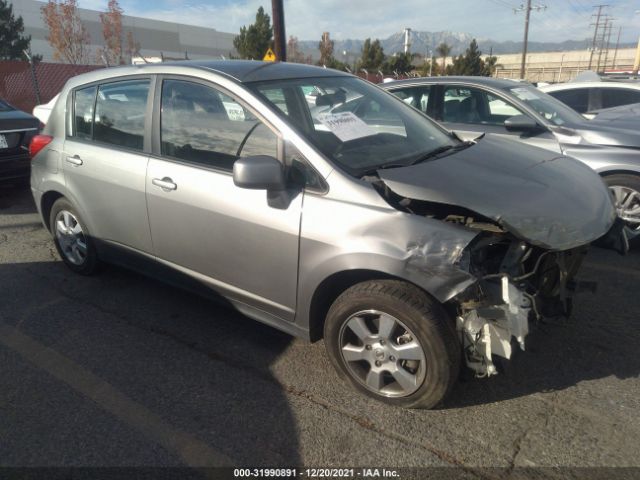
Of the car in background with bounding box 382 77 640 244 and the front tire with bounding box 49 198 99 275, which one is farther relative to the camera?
the car in background with bounding box 382 77 640 244

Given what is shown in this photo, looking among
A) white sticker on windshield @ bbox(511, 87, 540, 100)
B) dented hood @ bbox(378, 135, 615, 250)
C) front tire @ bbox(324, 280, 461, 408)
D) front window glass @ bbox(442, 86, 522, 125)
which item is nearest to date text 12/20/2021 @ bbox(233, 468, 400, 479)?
front tire @ bbox(324, 280, 461, 408)

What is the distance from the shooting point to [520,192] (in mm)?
2531

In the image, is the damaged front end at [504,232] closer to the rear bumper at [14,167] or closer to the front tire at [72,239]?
the front tire at [72,239]

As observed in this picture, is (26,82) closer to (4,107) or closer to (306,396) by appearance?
(4,107)

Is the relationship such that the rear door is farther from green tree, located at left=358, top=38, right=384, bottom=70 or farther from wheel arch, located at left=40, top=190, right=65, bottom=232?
green tree, located at left=358, top=38, right=384, bottom=70

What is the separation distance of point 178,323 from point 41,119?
4.95 meters

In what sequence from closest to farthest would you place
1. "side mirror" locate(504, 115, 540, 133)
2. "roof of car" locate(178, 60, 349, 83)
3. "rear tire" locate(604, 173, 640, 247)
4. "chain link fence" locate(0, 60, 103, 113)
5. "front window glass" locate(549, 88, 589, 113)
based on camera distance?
1. "roof of car" locate(178, 60, 349, 83)
2. "rear tire" locate(604, 173, 640, 247)
3. "side mirror" locate(504, 115, 540, 133)
4. "front window glass" locate(549, 88, 589, 113)
5. "chain link fence" locate(0, 60, 103, 113)

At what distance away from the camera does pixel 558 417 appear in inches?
97.3

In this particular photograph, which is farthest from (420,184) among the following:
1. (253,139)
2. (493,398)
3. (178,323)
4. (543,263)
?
(178,323)

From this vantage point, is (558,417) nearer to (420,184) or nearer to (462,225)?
(462,225)

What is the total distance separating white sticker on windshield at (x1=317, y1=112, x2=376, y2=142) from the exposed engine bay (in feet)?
1.49

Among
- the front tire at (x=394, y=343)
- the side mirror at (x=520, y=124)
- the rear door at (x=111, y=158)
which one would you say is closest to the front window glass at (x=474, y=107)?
the side mirror at (x=520, y=124)

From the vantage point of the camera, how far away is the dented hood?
232cm

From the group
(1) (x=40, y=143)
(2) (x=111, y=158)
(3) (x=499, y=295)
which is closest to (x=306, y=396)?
(3) (x=499, y=295)
